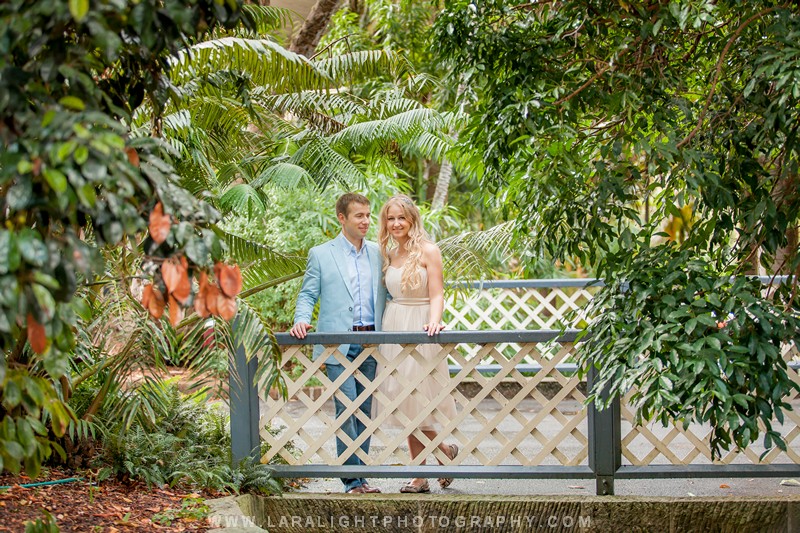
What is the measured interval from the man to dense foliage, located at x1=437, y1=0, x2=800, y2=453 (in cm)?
108

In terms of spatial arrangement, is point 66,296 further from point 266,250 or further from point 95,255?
point 266,250

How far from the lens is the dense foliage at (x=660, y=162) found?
333cm

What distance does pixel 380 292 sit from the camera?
17.4 feet

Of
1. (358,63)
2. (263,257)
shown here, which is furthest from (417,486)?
(358,63)

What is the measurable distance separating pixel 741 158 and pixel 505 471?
2.21 metres

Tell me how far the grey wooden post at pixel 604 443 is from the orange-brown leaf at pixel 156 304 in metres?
2.97

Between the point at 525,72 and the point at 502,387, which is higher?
the point at 525,72

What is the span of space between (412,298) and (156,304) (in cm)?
303

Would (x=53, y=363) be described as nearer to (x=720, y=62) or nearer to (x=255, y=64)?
(x=720, y=62)

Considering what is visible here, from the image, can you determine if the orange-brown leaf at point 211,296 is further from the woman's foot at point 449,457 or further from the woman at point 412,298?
the woman's foot at point 449,457

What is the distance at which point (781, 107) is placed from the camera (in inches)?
126

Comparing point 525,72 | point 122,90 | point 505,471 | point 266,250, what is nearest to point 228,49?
point 266,250

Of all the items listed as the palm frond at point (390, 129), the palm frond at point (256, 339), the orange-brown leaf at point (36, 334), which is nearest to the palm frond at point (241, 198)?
the palm frond at point (390, 129)

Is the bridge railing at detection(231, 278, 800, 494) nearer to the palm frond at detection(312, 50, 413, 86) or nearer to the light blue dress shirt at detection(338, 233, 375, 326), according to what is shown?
the light blue dress shirt at detection(338, 233, 375, 326)
